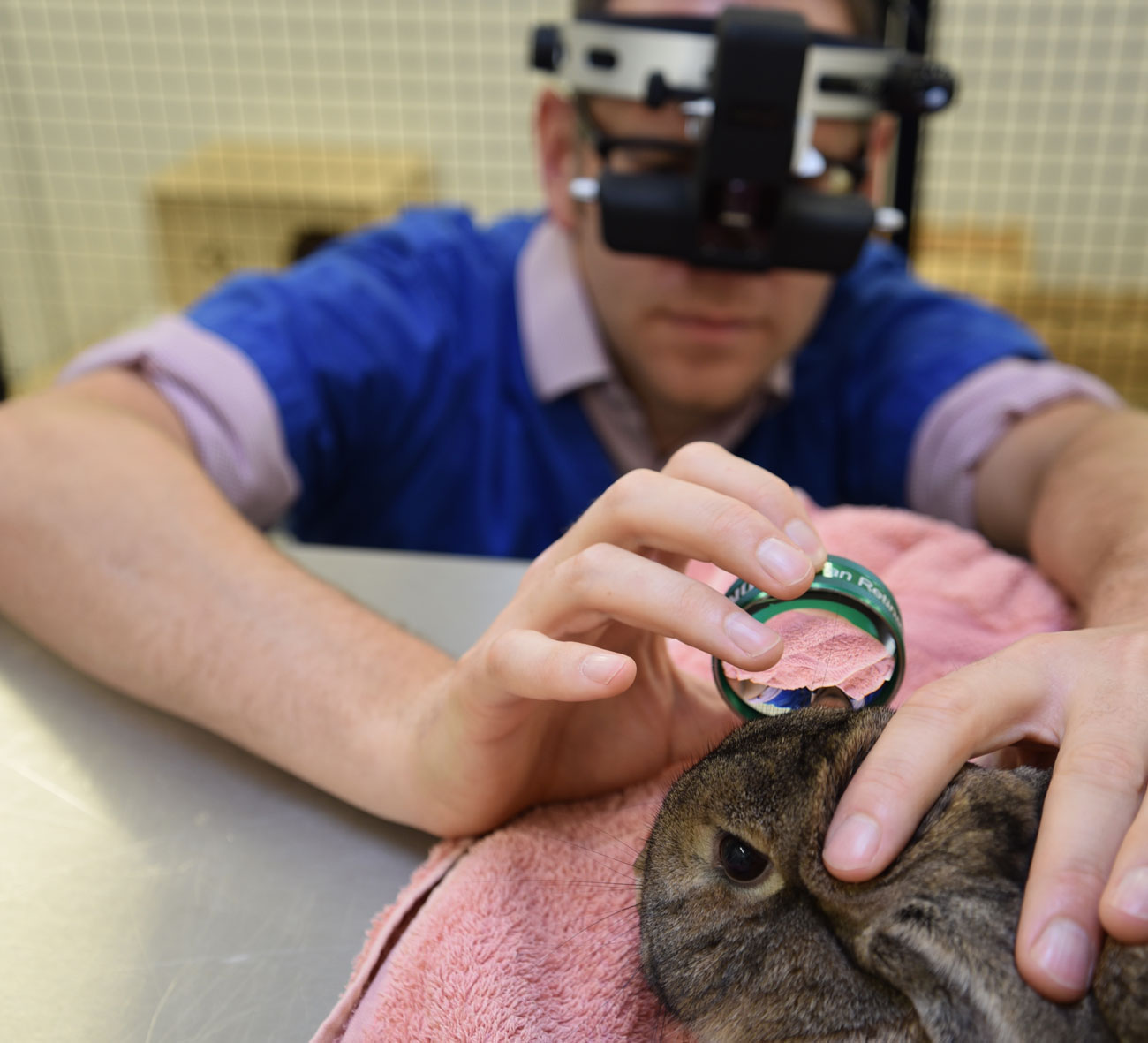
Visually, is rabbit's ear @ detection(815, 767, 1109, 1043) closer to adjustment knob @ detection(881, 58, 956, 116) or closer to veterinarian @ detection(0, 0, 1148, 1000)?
veterinarian @ detection(0, 0, 1148, 1000)

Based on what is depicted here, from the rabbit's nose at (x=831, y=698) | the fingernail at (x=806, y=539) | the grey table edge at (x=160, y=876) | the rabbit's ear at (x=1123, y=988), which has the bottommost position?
the grey table edge at (x=160, y=876)

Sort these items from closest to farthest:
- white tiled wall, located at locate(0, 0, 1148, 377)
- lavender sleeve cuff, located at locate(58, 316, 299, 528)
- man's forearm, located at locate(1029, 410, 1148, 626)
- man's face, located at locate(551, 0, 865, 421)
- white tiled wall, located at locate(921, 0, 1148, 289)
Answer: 1. man's forearm, located at locate(1029, 410, 1148, 626)
2. lavender sleeve cuff, located at locate(58, 316, 299, 528)
3. man's face, located at locate(551, 0, 865, 421)
4. white tiled wall, located at locate(921, 0, 1148, 289)
5. white tiled wall, located at locate(0, 0, 1148, 377)

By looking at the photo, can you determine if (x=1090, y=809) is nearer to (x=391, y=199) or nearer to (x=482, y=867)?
(x=482, y=867)

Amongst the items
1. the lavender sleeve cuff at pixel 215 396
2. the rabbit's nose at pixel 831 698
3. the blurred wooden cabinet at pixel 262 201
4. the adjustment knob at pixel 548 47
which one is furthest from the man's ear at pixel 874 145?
the blurred wooden cabinet at pixel 262 201

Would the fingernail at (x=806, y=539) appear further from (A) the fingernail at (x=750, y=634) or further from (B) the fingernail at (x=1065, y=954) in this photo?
(B) the fingernail at (x=1065, y=954)

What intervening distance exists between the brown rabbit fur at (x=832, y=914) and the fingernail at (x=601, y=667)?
8 centimetres

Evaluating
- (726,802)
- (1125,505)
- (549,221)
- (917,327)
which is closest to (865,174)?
(917,327)

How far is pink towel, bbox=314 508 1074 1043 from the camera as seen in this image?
0.63 m

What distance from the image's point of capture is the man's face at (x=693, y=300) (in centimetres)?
139

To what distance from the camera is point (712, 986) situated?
1.89 feet

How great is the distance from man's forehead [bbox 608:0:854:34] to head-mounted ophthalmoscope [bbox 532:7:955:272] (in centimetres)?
6

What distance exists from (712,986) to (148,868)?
43cm

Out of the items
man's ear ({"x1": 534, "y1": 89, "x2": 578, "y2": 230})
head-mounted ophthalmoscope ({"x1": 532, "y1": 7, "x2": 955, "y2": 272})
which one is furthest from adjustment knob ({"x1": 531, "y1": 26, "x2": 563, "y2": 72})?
man's ear ({"x1": 534, "y1": 89, "x2": 578, "y2": 230})

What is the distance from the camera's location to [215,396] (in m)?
1.28
